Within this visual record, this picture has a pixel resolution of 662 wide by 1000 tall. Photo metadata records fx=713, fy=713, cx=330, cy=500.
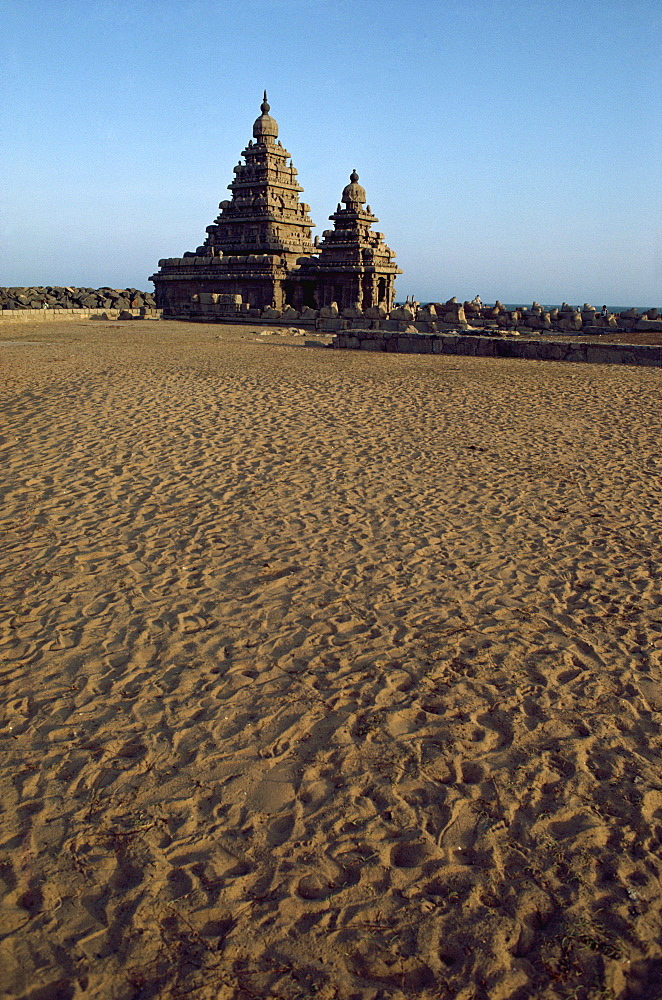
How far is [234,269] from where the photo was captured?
30.5 metres

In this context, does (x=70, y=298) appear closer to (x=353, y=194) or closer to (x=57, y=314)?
(x=57, y=314)

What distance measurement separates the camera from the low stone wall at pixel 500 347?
17.1 m

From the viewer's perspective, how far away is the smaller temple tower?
27.9 metres

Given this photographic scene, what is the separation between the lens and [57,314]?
29.8m

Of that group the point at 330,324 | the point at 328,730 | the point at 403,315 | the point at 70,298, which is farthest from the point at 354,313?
the point at 328,730

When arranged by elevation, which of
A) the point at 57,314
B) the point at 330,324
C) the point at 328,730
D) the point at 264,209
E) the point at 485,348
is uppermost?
the point at 264,209

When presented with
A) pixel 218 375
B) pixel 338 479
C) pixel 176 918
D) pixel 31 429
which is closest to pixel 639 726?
pixel 176 918

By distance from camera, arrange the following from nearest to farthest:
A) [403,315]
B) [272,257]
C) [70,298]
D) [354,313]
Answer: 1. [403,315]
2. [354,313]
3. [272,257]
4. [70,298]

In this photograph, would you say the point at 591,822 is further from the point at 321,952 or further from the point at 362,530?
the point at 362,530

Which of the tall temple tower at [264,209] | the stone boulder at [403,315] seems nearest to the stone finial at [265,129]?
the tall temple tower at [264,209]

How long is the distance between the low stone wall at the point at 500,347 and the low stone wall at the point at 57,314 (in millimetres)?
14129

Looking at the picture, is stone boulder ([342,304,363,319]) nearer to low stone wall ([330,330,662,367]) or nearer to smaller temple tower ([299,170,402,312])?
smaller temple tower ([299,170,402,312])

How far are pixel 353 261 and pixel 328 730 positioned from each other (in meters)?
26.9

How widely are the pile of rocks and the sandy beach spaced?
29.9 meters
